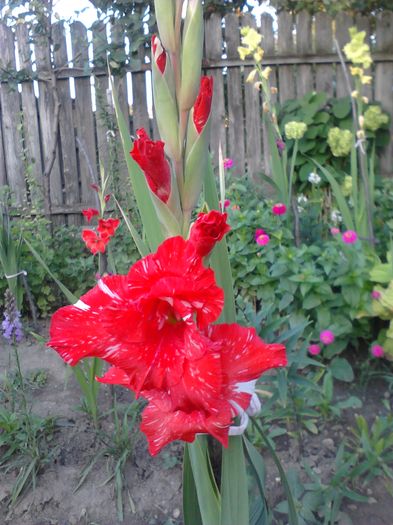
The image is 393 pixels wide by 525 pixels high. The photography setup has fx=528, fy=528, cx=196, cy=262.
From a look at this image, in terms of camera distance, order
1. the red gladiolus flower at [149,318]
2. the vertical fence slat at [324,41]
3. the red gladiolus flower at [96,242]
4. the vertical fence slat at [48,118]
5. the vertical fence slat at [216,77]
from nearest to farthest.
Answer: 1. the red gladiolus flower at [149,318]
2. the red gladiolus flower at [96,242]
3. the vertical fence slat at [48,118]
4. the vertical fence slat at [216,77]
5. the vertical fence slat at [324,41]

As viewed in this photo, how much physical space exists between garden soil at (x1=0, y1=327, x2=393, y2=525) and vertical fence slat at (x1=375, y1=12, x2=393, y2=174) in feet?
10.9

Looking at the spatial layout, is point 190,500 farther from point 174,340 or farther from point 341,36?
point 341,36

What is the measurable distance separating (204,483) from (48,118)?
4.58 meters

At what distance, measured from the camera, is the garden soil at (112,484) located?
172cm

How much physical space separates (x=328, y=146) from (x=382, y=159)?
616 mm

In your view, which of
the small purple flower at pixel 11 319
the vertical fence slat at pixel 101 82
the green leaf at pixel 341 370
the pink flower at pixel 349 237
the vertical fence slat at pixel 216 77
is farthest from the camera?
the vertical fence slat at pixel 216 77

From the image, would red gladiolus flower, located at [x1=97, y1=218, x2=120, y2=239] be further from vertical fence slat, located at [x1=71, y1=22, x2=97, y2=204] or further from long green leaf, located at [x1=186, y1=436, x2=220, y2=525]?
vertical fence slat, located at [x1=71, y1=22, x2=97, y2=204]

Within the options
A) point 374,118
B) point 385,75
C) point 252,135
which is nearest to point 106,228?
point 252,135

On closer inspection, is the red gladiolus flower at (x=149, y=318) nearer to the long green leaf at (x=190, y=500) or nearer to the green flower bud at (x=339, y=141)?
the long green leaf at (x=190, y=500)

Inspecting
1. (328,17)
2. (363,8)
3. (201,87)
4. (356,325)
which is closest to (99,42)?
(328,17)

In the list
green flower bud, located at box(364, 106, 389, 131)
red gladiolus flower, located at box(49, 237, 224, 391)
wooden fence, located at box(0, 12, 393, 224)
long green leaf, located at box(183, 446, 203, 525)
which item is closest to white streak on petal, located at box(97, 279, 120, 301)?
red gladiolus flower, located at box(49, 237, 224, 391)

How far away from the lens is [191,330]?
0.52 m

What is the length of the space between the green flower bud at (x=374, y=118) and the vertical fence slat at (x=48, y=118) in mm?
2687

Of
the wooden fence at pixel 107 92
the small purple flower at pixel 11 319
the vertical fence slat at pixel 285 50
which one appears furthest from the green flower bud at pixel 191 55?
the vertical fence slat at pixel 285 50
